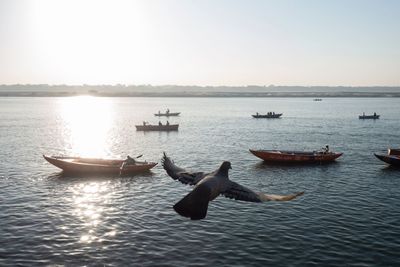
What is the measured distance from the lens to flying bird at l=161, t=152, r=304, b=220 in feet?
43.9

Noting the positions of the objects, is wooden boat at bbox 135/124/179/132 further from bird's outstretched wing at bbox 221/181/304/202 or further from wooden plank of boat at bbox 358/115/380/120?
bird's outstretched wing at bbox 221/181/304/202

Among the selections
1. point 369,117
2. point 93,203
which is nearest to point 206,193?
point 93,203

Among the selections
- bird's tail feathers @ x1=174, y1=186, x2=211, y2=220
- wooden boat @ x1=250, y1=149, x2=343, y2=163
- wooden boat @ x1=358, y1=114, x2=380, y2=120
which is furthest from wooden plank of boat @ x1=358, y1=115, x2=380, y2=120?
bird's tail feathers @ x1=174, y1=186, x2=211, y2=220

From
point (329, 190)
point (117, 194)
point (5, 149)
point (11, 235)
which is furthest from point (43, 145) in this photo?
point (329, 190)

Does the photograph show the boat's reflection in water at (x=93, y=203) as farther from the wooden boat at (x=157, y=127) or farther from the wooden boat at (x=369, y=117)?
the wooden boat at (x=369, y=117)

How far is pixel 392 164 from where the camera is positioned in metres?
58.5

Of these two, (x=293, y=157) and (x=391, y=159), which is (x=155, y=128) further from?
(x=391, y=159)

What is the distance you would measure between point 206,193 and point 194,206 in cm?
105

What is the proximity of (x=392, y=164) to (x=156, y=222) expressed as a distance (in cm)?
3999

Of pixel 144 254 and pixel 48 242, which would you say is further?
pixel 48 242

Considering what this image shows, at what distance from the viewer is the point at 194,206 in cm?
1348

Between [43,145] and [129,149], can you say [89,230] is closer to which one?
[129,149]

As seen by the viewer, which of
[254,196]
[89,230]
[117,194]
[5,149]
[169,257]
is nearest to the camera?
[254,196]

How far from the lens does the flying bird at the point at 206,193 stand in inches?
527
